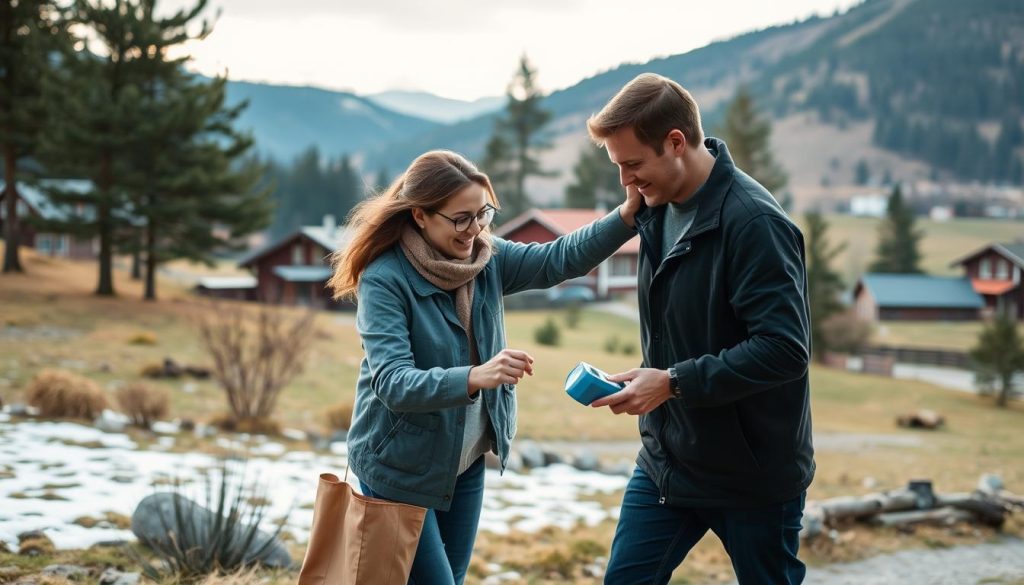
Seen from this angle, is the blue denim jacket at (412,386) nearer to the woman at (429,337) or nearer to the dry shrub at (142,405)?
the woman at (429,337)

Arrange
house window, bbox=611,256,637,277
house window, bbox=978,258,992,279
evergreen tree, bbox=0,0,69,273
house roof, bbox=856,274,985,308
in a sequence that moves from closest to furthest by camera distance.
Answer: evergreen tree, bbox=0,0,69,273 → house window, bbox=611,256,637,277 → house roof, bbox=856,274,985,308 → house window, bbox=978,258,992,279

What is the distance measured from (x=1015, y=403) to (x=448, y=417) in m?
28.1

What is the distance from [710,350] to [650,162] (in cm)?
54

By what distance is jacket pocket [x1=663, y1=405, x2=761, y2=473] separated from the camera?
2555mm

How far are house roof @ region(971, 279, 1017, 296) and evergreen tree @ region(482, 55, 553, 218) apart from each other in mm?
24764

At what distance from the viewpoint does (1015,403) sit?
26422mm

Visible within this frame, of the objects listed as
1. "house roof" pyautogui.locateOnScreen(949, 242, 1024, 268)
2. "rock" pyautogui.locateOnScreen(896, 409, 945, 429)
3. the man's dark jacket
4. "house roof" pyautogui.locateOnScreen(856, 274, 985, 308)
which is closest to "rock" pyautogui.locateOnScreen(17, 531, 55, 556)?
the man's dark jacket

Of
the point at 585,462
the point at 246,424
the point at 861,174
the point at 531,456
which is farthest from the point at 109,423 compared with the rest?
the point at 861,174

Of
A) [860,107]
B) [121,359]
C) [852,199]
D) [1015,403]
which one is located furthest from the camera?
[860,107]

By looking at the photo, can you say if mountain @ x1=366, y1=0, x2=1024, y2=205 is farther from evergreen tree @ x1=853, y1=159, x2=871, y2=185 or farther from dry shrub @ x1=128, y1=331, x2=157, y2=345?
dry shrub @ x1=128, y1=331, x2=157, y2=345

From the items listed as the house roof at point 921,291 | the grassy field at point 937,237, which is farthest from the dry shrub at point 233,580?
the grassy field at point 937,237

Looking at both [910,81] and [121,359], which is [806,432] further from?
[910,81]

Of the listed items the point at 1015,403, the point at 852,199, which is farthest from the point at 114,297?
the point at 852,199

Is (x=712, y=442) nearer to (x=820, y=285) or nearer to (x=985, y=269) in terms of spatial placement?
(x=820, y=285)
